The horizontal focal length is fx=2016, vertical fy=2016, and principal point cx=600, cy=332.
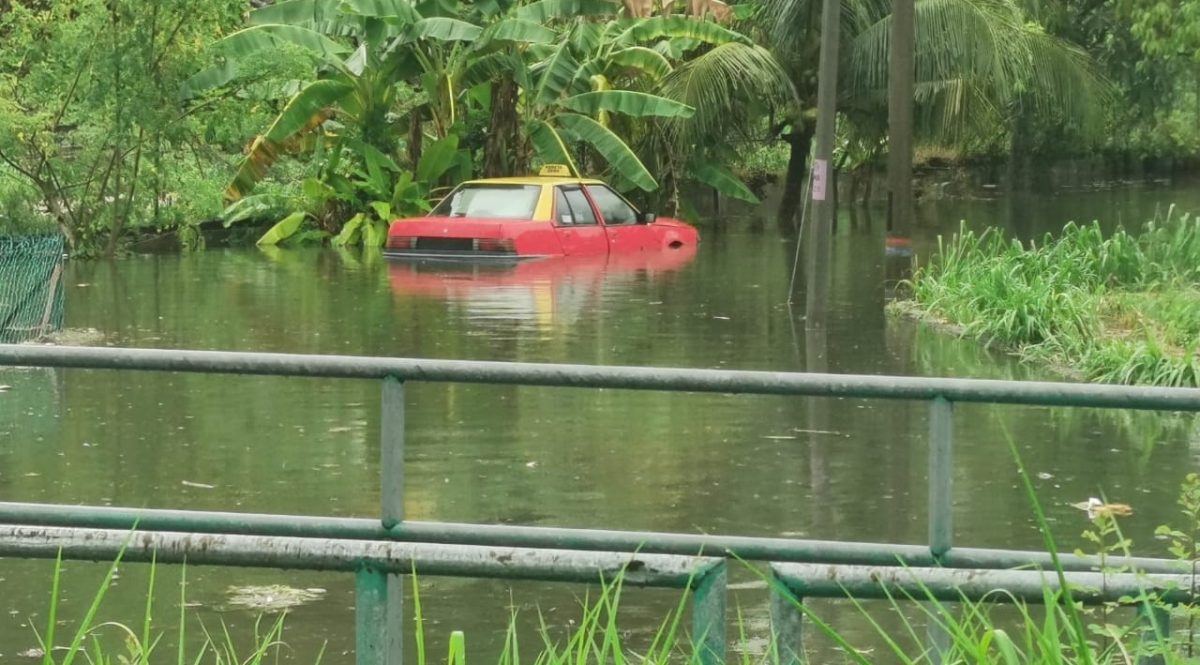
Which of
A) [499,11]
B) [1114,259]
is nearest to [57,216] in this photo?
[499,11]

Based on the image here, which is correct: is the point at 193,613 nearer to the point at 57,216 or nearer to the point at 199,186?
the point at 57,216

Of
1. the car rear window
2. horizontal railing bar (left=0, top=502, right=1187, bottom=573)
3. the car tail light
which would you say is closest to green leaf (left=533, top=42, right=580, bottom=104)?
the car rear window

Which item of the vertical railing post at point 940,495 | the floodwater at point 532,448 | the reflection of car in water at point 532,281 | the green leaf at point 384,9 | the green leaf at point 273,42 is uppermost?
the green leaf at point 384,9

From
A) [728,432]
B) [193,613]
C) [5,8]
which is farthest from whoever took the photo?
[5,8]

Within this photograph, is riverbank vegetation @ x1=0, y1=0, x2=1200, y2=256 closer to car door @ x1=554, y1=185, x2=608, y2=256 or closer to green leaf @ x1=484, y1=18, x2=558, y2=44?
green leaf @ x1=484, y1=18, x2=558, y2=44

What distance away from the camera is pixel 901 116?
2112 cm

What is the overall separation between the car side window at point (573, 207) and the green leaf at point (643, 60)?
20.7 feet

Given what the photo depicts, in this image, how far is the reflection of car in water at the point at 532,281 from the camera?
66.0ft

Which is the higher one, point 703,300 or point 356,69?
point 356,69

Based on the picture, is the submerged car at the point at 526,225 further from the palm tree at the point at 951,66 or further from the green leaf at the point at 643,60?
the palm tree at the point at 951,66

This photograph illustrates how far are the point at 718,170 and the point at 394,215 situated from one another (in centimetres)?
652

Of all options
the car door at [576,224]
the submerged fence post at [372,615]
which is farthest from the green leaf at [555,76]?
the submerged fence post at [372,615]

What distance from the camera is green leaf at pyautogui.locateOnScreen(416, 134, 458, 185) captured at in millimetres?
32562

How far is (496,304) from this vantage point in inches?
810
